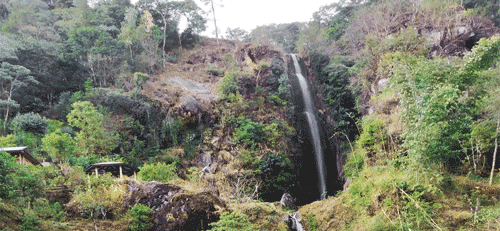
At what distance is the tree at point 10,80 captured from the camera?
1655 centimetres

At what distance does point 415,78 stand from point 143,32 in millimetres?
19649

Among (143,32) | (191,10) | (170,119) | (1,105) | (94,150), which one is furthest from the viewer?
(191,10)

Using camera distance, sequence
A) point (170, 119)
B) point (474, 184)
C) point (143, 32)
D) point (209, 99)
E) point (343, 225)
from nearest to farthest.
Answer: point (474, 184), point (343, 225), point (170, 119), point (209, 99), point (143, 32)

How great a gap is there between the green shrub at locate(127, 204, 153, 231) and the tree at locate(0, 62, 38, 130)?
42.0 ft

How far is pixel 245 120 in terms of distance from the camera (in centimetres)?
1842

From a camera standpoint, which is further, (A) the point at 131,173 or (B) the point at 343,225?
(A) the point at 131,173

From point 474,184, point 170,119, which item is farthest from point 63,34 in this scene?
point 474,184

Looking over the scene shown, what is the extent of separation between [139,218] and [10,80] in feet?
49.7

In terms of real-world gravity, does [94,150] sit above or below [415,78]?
below

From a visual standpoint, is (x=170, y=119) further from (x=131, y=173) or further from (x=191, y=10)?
(x=191, y=10)

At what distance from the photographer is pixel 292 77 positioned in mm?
23391

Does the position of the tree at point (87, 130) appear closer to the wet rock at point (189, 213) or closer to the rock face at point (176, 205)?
the rock face at point (176, 205)

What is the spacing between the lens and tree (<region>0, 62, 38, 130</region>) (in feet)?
54.3

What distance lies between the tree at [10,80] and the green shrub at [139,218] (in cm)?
1279
